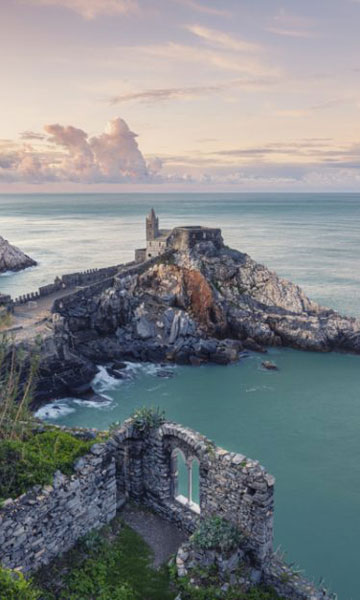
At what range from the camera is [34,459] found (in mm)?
11883

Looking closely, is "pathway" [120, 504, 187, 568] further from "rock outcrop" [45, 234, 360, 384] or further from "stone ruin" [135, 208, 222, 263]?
"stone ruin" [135, 208, 222, 263]

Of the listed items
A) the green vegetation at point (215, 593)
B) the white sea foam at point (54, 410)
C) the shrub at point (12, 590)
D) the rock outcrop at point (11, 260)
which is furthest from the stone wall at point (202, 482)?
the rock outcrop at point (11, 260)

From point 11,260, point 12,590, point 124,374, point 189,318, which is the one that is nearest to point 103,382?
point 124,374

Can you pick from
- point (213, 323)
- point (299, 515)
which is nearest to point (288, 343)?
point (213, 323)

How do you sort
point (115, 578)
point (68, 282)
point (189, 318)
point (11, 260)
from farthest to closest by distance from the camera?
point (11, 260) < point (68, 282) < point (189, 318) < point (115, 578)

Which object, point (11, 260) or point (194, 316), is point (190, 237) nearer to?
point (194, 316)

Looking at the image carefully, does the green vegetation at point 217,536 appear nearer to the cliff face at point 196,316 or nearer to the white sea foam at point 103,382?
the white sea foam at point 103,382

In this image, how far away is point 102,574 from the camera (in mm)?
12133

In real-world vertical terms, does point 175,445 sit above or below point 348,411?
above

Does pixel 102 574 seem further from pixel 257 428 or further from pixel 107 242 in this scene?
pixel 107 242

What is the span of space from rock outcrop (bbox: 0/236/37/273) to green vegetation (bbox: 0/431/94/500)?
77.6 meters

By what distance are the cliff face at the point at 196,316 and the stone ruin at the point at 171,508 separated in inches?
1030

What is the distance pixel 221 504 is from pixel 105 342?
32.5m

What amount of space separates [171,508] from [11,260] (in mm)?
79927
